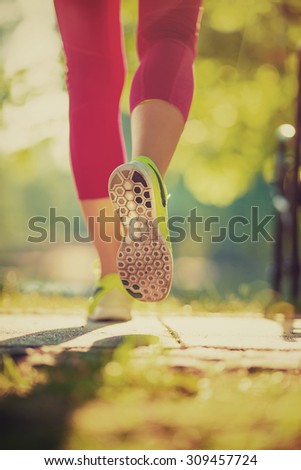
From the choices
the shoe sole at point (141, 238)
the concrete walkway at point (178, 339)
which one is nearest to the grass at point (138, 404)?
the concrete walkway at point (178, 339)

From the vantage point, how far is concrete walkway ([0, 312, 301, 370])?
1211 mm

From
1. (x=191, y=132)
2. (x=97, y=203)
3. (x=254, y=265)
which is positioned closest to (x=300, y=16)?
(x=191, y=132)

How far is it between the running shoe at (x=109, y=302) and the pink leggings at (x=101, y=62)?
0.85 ft

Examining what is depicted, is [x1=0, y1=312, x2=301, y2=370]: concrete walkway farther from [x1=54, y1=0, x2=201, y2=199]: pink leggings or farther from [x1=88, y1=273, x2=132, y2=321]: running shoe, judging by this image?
[x1=54, y1=0, x2=201, y2=199]: pink leggings

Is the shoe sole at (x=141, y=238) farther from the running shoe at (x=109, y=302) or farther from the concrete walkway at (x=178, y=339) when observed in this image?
the running shoe at (x=109, y=302)

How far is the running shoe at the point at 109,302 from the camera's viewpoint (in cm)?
187

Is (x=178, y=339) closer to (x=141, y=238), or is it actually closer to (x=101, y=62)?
(x=141, y=238)

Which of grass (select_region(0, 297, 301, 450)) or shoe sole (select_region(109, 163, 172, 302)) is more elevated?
shoe sole (select_region(109, 163, 172, 302))

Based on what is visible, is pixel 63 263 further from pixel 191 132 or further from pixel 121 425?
pixel 121 425

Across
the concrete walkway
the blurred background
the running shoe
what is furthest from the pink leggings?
the blurred background

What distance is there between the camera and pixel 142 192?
1.53 metres

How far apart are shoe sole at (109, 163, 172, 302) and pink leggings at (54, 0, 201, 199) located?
30cm

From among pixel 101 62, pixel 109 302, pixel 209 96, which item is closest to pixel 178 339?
pixel 109 302
